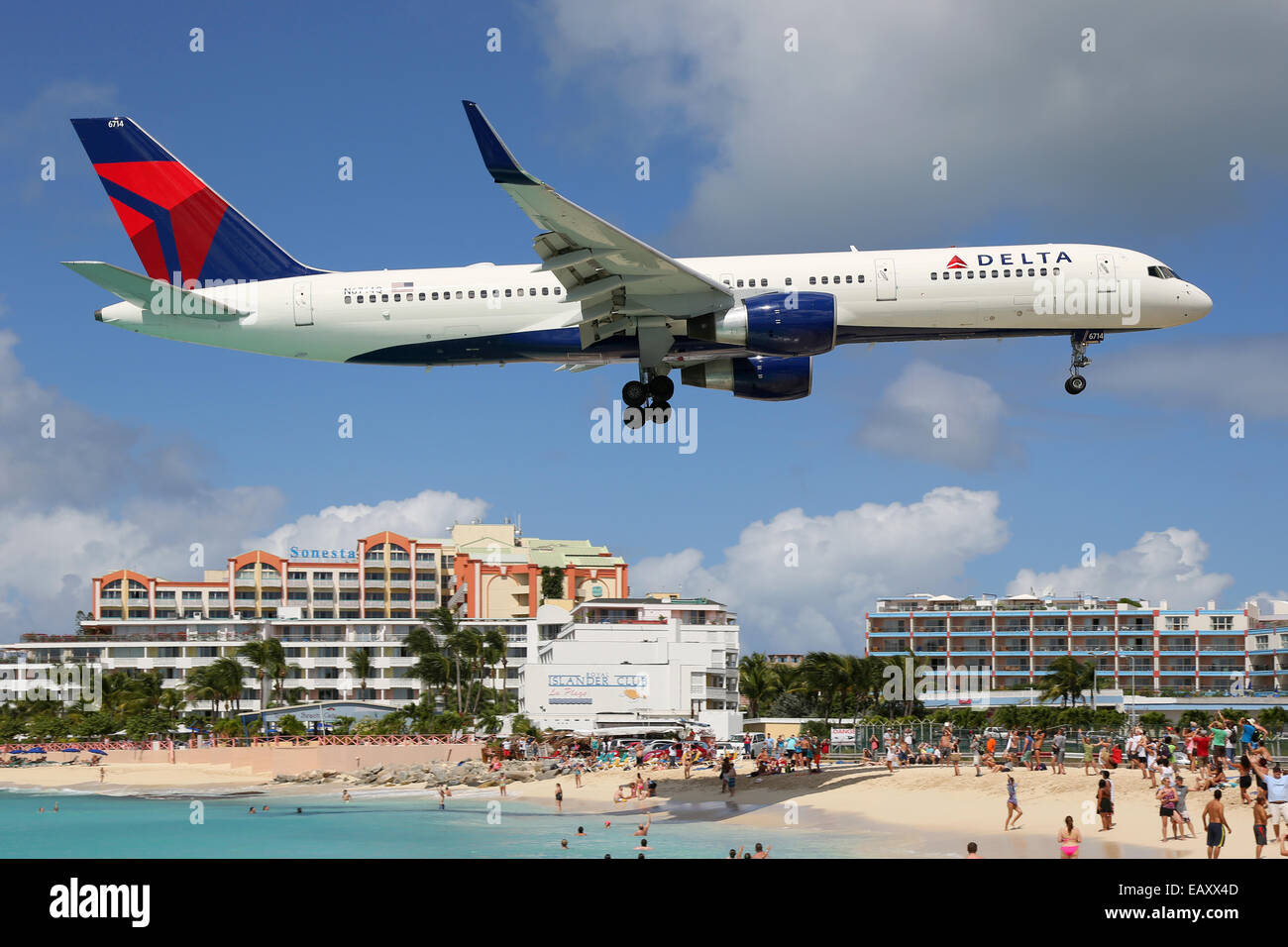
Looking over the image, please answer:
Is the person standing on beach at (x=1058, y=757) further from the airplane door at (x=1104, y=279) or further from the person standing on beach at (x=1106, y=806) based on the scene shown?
the airplane door at (x=1104, y=279)

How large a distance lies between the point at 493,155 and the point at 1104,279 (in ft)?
63.8

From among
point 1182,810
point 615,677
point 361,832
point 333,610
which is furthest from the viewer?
point 333,610

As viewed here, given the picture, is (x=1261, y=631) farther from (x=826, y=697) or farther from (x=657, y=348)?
(x=657, y=348)

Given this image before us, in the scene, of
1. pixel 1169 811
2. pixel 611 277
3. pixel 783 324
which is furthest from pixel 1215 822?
pixel 611 277

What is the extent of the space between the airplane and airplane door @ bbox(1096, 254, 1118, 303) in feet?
0.17

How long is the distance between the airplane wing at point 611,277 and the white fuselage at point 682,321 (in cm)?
72

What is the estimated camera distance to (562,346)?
130ft

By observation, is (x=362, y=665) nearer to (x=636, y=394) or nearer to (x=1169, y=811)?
(x=636, y=394)

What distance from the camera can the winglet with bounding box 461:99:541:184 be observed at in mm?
30734

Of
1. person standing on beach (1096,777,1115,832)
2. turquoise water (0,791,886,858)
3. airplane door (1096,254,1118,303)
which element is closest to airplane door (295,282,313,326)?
airplane door (1096,254,1118,303)

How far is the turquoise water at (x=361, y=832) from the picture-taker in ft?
181

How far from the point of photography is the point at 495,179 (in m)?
32.2

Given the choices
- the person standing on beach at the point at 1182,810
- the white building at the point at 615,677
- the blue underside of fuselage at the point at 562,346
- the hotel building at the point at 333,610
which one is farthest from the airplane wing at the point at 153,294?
the hotel building at the point at 333,610
